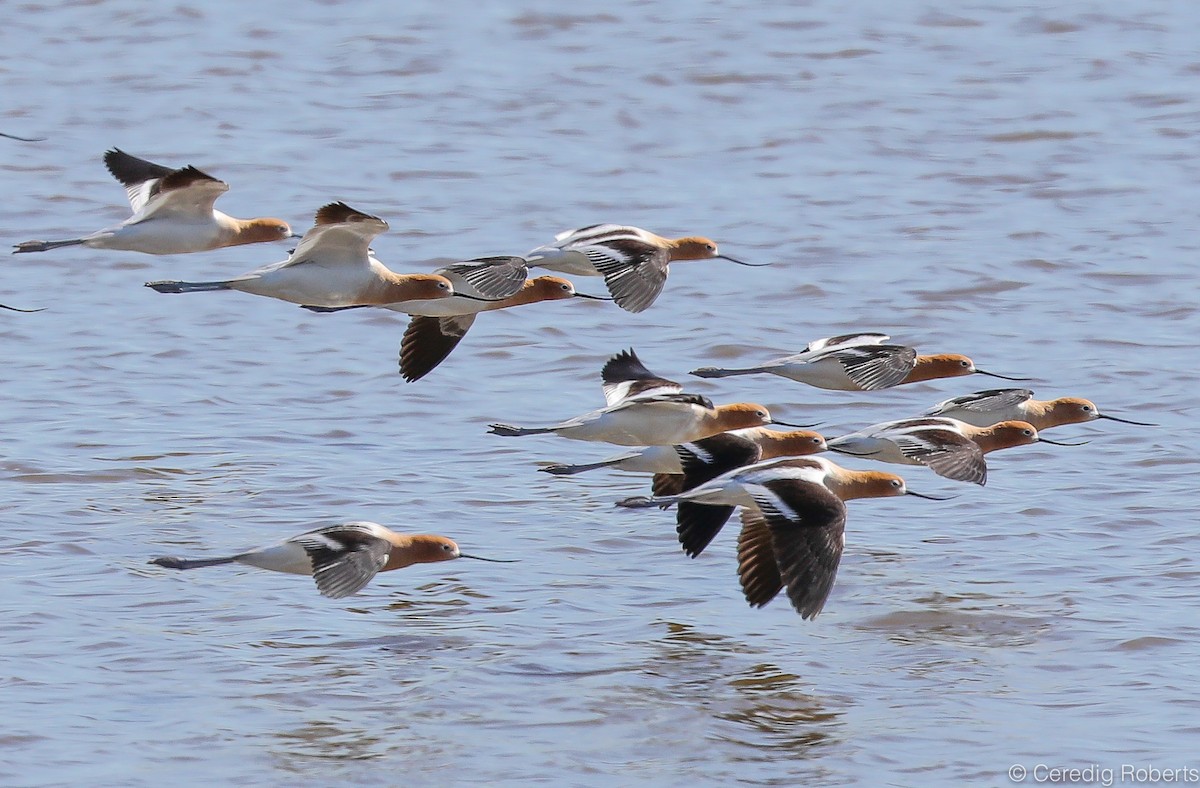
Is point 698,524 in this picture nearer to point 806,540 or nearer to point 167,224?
point 806,540

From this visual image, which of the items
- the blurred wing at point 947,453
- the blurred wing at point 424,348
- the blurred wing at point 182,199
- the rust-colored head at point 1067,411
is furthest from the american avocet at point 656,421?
the rust-colored head at point 1067,411

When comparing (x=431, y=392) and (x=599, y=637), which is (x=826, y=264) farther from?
(x=599, y=637)

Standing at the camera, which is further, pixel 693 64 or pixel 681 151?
pixel 693 64

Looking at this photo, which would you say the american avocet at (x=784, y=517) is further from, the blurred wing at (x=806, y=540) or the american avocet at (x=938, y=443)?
the american avocet at (x=938, y=443)

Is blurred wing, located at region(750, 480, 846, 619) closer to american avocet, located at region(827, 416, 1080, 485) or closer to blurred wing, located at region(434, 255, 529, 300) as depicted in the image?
american avocet, located at region(827, 416, 1080, 485)

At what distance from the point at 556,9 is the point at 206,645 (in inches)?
702

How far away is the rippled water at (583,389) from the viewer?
917 centimetres

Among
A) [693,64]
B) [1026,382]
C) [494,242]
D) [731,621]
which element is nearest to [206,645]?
[731,621]

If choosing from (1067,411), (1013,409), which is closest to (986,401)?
(1013,409)

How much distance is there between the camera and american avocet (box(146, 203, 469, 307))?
10883 millimetres

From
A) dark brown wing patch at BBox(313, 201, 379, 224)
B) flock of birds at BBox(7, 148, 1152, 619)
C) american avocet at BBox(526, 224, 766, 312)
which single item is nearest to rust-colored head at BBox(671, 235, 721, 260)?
flock of birds at BBox(7, 148, 1152, 619)

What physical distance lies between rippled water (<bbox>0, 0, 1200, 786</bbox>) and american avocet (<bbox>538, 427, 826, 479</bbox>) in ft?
1.72

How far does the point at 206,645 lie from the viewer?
996 centimetres

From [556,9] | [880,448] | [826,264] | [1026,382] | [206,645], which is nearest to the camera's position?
[206,645]
